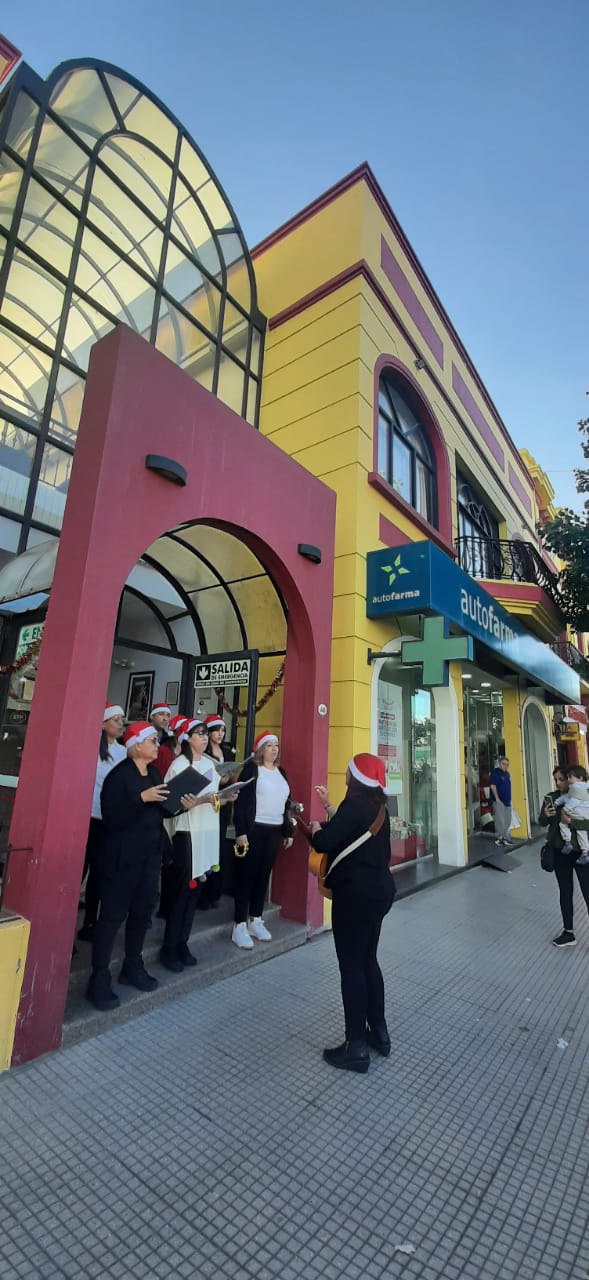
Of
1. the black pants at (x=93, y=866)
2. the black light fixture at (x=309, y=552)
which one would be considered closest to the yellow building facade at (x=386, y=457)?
the black light fixture at (x=309, y=552)

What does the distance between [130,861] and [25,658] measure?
2514 mm

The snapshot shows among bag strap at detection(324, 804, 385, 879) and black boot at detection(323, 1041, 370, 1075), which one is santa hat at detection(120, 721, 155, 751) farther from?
black boot at detection(323, 1041, 370, 1075)

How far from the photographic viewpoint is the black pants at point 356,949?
10.1ft

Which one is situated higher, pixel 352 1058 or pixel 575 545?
pixel 575 545

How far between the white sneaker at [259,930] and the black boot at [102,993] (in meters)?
1.49

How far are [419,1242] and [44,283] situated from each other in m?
8.52

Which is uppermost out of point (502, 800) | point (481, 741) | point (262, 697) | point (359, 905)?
point (262, 697)

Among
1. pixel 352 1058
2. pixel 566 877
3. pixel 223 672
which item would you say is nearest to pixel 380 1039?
pixel 352 1058

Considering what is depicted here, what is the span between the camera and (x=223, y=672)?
236 inches

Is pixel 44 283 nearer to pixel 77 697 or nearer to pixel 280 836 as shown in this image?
pixel 77 697

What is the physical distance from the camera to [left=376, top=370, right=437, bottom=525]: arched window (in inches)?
332

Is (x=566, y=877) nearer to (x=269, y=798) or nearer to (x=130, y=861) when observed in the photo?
(x=269, y=798)

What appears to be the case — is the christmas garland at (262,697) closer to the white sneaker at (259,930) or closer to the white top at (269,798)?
the white top at (269,798)

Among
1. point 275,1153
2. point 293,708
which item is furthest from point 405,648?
point 275,1153
